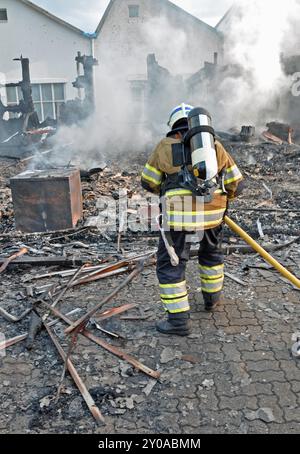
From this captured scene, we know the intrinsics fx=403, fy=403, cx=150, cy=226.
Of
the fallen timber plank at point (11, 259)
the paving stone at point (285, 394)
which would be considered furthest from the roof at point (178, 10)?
the paving stone at point (285, 394)

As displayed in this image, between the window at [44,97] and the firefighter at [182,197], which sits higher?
the window at [44,97]

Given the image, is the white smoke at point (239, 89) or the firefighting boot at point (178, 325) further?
the white smoke at point (239, 89)

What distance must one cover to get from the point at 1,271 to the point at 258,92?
674 inches

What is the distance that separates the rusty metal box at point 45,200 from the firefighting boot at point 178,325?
2969 millimetres

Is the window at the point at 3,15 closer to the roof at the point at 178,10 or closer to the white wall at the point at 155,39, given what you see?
the white wall at the point at 155,39

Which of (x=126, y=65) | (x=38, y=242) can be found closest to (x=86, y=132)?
(x=38, y=242)

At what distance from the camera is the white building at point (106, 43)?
847 inches

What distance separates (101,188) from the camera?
27.6 feet

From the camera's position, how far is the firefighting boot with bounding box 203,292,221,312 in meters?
3.71

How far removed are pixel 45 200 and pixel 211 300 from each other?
3158 millimetres

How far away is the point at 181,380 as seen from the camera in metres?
2.92

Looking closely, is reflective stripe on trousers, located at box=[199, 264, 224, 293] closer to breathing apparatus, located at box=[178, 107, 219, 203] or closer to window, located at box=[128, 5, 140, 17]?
breathing apparatus, located at box=[178, 107, 219, 203]

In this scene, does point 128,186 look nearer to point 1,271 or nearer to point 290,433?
point 1,271

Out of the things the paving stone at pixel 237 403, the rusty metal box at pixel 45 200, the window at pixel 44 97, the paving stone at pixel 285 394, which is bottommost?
the paving stone at pixel 237 403
